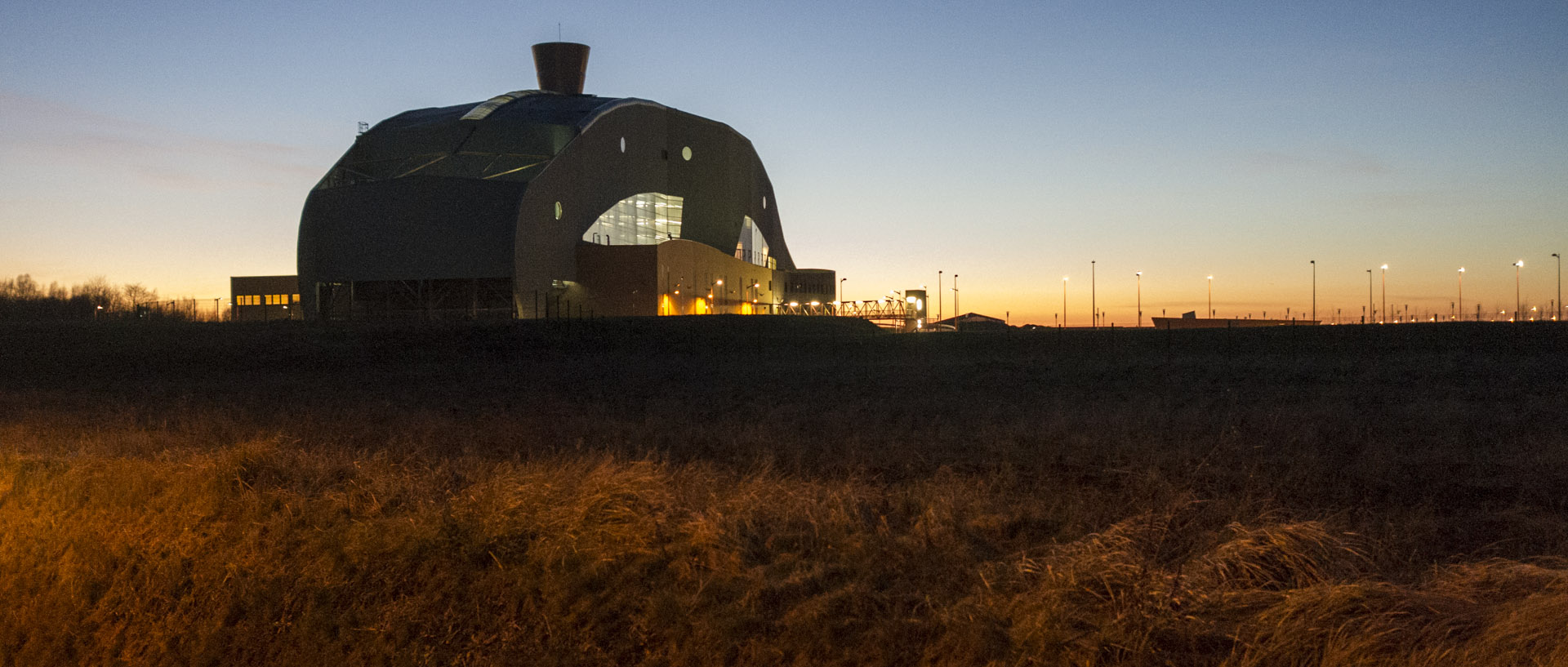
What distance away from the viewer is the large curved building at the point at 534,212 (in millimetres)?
58344

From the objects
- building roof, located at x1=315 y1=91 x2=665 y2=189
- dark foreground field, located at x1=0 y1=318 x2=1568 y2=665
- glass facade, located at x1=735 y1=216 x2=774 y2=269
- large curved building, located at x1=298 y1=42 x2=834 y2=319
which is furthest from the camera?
glass facade, located at x1=735 y1=216 x2=774 y2=269

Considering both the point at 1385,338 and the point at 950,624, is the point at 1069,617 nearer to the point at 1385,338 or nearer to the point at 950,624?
the point at 950,624

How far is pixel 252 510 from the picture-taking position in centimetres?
869

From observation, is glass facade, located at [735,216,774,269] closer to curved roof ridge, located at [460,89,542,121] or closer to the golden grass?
curved roof ridge, located at [460,89,542,121]

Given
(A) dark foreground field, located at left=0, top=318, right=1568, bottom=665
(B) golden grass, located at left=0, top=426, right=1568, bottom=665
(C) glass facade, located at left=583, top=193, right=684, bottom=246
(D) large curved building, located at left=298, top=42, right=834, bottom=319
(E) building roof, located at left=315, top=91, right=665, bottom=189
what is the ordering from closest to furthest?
(B) golden grass, located at left=0, top=426, right=1568, bottom=665, (A) dark foreground field, located at left=0, top=318, right=1568, bottom=665, (D) large curved building, located at left=298, top=42, right=834, bottom=319, (E) building roof, located at left=315, top=91, right=665, bottom=189, (C) glass facade, located at left=583, top=193, right=684, bottom=246

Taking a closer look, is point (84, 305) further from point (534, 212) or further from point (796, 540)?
point (796, 540)

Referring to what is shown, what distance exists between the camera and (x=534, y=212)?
60125 millimetres

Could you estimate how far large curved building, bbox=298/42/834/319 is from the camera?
58344mm

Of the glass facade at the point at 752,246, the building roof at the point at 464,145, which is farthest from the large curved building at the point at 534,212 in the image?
the glass facade at the point at 752,246

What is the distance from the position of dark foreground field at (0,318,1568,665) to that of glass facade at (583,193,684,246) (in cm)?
5329

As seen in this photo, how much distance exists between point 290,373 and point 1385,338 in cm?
4529

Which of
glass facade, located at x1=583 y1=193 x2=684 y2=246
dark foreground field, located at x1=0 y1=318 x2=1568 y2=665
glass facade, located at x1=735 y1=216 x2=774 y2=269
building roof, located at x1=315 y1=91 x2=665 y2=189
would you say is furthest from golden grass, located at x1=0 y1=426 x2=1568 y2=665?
glass facade, located at x1=735 y1=216 x2=774 y2=269

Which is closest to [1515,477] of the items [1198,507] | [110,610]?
[1198,507]

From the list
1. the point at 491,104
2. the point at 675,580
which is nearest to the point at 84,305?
the point at 491,104
